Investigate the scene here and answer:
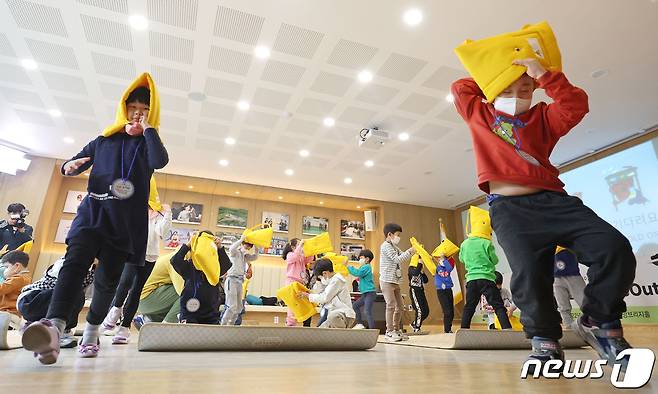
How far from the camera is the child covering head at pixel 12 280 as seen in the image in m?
2.96

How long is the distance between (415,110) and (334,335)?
3.92 m

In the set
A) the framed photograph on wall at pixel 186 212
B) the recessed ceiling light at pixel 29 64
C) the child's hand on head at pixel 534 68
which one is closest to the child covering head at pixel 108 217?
the child's hand on head at pixel 534 68

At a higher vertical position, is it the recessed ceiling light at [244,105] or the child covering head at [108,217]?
the recessed ceiling light at [244,105]

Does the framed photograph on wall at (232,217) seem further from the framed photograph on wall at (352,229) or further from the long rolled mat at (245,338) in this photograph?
the long rolled mat at (245,338)

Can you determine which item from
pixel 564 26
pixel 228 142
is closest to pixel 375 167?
pixel 228 142

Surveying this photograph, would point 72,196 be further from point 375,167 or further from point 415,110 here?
point 415,110

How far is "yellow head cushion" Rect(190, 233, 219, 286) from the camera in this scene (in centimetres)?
290

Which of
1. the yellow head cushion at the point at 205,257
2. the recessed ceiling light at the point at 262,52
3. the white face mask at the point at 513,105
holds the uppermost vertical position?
the recessed ceiling light at the point at 262,52

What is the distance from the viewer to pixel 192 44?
3.97m

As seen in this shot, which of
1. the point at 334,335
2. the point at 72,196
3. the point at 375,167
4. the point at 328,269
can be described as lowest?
the point at 334,335

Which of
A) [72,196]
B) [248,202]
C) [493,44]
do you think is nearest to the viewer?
[493,44]

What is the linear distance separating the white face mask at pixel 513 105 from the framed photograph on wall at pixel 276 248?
799 cm

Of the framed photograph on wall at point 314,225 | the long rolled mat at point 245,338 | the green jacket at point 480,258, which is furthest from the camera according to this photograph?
the framed photograph on wall at point 314,225

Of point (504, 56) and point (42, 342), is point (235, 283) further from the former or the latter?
point (504, 56)
